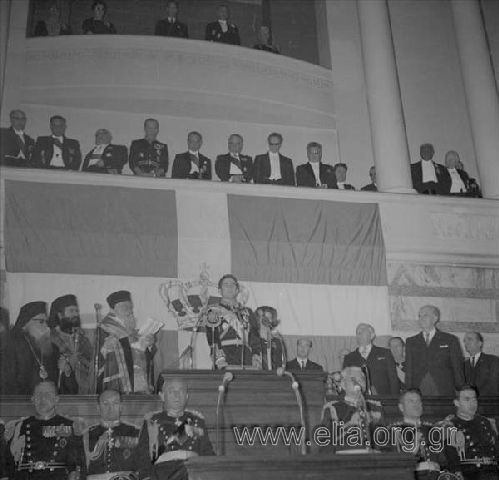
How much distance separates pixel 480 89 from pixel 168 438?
27.5ft

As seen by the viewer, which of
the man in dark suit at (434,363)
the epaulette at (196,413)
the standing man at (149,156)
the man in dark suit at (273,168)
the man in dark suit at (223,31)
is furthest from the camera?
the man in dark suit at (223,31)

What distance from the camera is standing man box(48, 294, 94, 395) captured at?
7.82 m

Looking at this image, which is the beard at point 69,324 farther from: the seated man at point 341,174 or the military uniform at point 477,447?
the seated man at point 341,174

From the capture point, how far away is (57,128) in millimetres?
10227

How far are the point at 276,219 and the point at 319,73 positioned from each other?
4030 millimetres

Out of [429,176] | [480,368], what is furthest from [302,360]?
[429,176]

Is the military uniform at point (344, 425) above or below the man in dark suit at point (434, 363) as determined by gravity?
below

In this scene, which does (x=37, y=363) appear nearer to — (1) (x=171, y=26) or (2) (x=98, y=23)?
(2) (x=98, y=23)

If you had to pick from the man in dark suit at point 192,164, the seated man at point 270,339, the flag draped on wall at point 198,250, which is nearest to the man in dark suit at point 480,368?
the flag draped on wall at point 198,250

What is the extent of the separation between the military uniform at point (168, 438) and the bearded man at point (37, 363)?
2113 mm

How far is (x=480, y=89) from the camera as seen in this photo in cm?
1190

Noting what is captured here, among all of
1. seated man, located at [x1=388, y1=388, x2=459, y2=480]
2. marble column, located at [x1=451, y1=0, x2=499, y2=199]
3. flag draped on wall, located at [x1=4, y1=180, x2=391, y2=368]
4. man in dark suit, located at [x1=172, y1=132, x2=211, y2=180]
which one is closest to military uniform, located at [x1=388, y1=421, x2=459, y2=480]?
seated man, located at [x1=388, y1=388, x2=459, y2=480]

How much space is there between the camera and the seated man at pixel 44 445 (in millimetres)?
5977

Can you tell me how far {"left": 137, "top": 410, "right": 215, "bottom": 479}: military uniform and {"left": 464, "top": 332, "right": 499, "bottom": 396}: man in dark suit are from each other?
4103 mm
